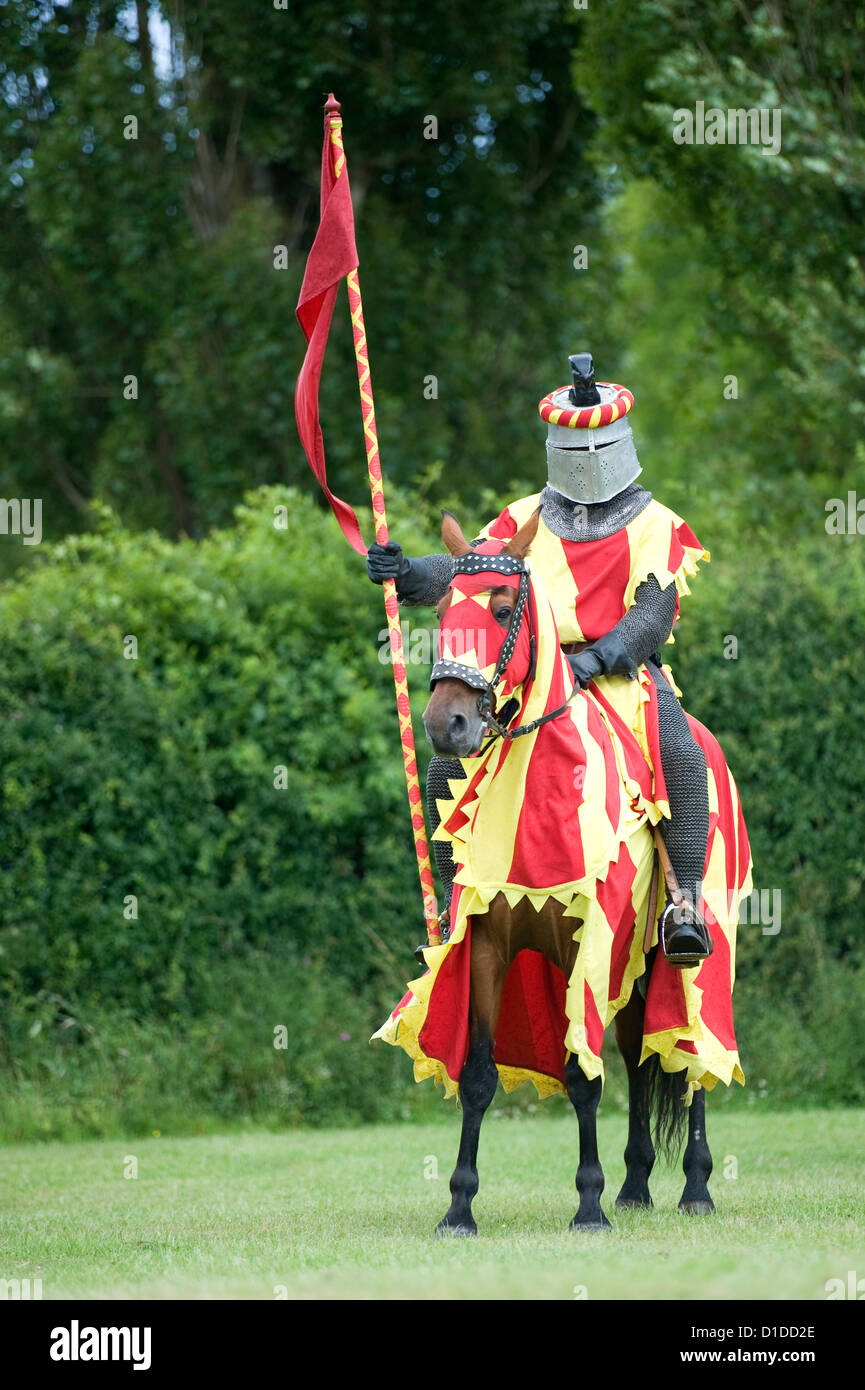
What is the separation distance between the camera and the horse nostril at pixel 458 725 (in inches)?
218

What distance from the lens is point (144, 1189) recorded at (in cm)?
829

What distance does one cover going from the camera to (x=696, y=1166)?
743 cm

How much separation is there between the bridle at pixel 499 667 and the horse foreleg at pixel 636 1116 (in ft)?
6.10

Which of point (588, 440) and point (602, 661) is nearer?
point (602, 661)

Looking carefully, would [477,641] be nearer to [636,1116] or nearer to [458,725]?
[458,725]

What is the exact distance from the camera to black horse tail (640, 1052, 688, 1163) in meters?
7.43

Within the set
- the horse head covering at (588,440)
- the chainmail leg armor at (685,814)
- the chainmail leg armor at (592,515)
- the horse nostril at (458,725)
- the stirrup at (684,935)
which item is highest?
the horse head covering at (588,440)

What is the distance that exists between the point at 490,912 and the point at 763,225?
1036cm

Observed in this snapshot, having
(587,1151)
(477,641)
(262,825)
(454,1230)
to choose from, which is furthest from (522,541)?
(262,825)

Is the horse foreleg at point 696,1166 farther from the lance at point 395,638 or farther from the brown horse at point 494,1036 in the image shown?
the lance at point 395,638

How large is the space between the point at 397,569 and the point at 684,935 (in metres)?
1.75

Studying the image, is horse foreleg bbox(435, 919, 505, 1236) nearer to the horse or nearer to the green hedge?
the horse

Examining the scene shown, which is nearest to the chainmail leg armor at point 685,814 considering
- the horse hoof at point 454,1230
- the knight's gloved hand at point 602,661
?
the knight's gloved hand at point 602,661

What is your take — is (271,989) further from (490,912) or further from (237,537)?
(490,912)
